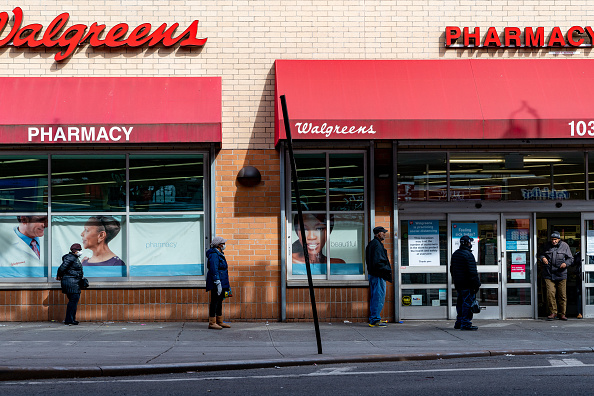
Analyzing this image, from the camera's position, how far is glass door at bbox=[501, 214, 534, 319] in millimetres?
13398

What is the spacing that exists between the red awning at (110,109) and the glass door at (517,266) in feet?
19.7

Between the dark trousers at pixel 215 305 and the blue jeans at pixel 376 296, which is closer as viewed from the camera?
the dark trousers at pixel 215 305

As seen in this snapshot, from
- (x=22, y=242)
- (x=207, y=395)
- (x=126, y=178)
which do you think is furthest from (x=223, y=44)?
(x=207, y=395)

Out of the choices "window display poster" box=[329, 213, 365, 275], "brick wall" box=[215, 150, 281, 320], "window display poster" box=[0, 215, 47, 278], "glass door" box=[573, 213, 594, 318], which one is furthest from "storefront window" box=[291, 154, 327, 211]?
"glass door" box=[573, 213, 594, 318]

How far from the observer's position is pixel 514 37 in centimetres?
1290

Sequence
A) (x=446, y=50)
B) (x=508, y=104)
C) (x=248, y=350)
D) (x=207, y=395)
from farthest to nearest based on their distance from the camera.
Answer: (x=446, y=50) < (x=508, y=104) < (x=248, y=350) < (x=207, y=395)

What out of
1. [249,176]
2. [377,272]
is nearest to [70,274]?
[249,176]

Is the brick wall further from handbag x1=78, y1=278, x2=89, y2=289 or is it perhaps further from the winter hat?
handbag x1=78, y1=278, x2=89, y2=289

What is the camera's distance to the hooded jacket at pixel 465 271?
1175cm

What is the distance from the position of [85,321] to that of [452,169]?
7.46 metres

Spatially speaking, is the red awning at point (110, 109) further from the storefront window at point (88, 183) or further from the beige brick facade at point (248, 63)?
the storefront window at point (88, 183)

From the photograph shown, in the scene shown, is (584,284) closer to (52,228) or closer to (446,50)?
(446,50)

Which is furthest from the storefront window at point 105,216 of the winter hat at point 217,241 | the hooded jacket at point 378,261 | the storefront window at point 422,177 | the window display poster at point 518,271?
the window display poster at point 518,271

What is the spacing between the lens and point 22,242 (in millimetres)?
12828
